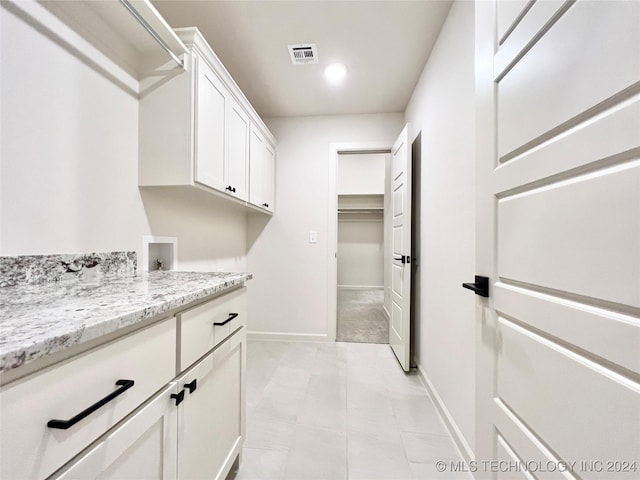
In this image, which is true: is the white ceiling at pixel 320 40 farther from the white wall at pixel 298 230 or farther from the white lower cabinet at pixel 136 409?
the white lower cabinet at pixel 136 409

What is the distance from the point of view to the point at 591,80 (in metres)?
0.47

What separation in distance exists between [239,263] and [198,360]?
1995 mm

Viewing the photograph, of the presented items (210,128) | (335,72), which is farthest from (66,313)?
(335,72)

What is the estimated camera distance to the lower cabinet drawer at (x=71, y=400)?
375 mm

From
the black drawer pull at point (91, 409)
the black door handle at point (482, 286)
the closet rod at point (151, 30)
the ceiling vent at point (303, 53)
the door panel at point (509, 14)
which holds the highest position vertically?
the ceiling vent at point (303, 53)

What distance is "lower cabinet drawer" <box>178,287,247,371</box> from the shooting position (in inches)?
31.3

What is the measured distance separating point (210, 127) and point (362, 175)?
4.45 metres

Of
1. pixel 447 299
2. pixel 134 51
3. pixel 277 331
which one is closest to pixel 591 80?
pixel 447 299

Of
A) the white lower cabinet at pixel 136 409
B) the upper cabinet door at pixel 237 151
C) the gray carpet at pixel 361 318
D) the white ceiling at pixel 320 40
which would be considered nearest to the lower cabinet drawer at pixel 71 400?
the white lower cabinet at pixel 136 409

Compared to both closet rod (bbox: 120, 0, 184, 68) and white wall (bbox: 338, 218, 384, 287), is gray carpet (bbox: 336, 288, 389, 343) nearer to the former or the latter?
white wall (bbox: 338, 218, 384, 287)

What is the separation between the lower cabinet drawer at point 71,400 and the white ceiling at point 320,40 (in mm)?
1892

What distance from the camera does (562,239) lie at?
0.54 m

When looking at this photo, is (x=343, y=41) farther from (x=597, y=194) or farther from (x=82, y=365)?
(x=82, y=365)

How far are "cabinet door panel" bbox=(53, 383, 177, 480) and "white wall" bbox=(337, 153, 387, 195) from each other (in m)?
5.14
